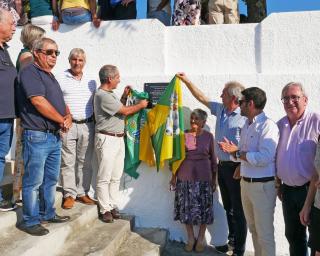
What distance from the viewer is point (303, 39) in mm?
4914

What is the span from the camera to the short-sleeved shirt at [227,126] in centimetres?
443

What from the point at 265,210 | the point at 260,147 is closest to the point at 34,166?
the point at 260,147

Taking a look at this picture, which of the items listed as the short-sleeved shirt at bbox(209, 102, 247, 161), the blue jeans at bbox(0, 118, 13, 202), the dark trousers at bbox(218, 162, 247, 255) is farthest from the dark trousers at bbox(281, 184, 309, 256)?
the blue jeans at bbox(0, 118, 13, 202)

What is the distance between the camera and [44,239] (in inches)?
138

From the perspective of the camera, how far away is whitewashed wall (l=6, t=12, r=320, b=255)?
488 cm

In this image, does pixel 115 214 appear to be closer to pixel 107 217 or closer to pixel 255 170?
pixel 107 217


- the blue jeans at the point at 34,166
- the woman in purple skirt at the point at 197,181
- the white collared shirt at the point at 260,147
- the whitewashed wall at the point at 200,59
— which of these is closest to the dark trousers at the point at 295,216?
the white collared shirt at the point at 260,147

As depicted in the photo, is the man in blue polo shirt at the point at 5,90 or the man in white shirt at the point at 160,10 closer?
the man in blue polo shirt at the point at 5,90

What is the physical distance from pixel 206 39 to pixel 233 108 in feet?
3.95

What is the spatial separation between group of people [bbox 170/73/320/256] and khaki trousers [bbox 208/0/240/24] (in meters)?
1.17

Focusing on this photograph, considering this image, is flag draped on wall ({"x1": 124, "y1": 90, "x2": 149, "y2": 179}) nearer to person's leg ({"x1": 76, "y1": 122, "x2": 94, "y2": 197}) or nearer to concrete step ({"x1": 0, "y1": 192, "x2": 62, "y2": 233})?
person's leg ({"x1": 76, "y1": 122, "x2": 94, "y2": 197})

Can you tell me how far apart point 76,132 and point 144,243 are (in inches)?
60.8

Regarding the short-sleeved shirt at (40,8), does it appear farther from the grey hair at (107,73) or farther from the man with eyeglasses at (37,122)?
the man with eyeglasses at (37,122)

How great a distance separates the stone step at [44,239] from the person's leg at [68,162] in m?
0.31
